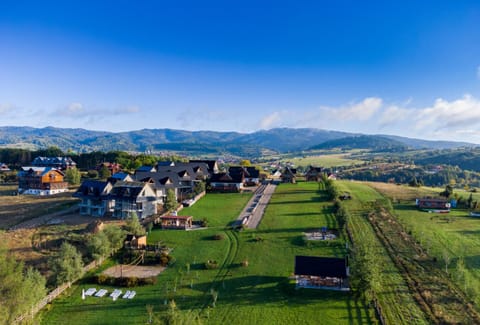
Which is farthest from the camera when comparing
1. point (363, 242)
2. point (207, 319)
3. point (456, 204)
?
point (456, 204)

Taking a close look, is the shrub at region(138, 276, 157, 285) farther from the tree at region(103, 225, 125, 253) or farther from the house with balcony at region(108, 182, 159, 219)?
the house with balcony at region(108, 182, 159, 219)

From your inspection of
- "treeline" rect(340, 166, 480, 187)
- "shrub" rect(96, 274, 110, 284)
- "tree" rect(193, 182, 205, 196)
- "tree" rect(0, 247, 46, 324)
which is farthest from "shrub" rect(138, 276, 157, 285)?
"treeline" rect(340, 166, 480, 187)

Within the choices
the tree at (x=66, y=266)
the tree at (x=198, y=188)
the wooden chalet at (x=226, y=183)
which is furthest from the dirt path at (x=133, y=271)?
the wooden chalet at (x=226, y=183)

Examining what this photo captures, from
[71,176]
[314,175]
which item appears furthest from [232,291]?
[71,176]

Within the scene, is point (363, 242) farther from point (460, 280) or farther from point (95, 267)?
point (95, 267)

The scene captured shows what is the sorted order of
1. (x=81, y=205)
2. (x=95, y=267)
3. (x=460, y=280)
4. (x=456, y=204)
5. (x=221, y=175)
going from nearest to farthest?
1. (x=460, y=280)
2. (x=95, y=267)
3. (x=81, y=205)
4. (x=456, y=204)
5. (x=221, y=175)

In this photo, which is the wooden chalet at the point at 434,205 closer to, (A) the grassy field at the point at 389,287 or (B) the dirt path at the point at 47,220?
(A) the grassy field at the point at 389,287

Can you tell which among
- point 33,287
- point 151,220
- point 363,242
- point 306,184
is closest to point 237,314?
point 33,287
